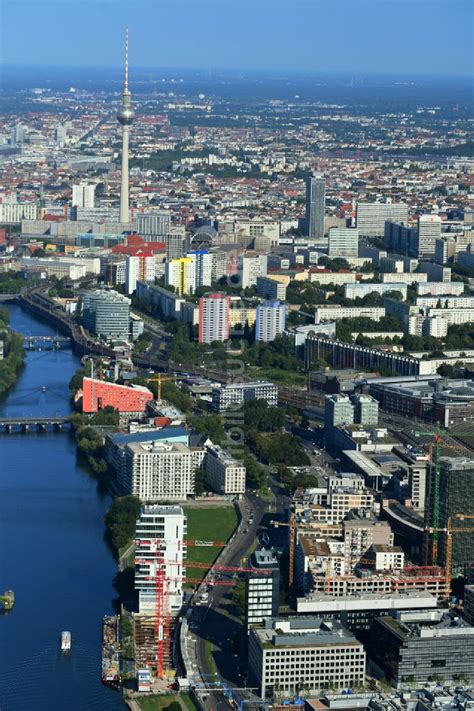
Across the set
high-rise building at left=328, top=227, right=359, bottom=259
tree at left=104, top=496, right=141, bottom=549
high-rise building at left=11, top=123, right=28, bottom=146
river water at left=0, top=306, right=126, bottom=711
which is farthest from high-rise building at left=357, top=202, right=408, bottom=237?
tree at left=104, top=496, right=141, bottom=549

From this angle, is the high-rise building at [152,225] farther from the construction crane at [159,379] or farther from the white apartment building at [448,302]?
the construction crane at [159,379]

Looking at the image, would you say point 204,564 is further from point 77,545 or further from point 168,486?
point 168,486

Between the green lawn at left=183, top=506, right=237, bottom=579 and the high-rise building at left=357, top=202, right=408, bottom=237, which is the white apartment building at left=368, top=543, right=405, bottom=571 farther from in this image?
the high-rise building at left=357, top=202, right=408, bottom=237

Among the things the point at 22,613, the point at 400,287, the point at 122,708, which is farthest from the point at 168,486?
the point at 400,287

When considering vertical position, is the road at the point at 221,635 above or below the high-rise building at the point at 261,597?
below

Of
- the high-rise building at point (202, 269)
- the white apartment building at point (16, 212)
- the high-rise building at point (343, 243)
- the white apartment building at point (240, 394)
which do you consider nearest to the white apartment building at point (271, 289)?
the high-rise building at point (202, 269)

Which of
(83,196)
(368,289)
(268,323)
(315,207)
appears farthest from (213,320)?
(83,196)

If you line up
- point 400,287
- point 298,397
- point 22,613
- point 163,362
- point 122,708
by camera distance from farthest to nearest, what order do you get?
point 400,287 → point 163,362 → point 298,397 → point 22,613 → point 122,708
